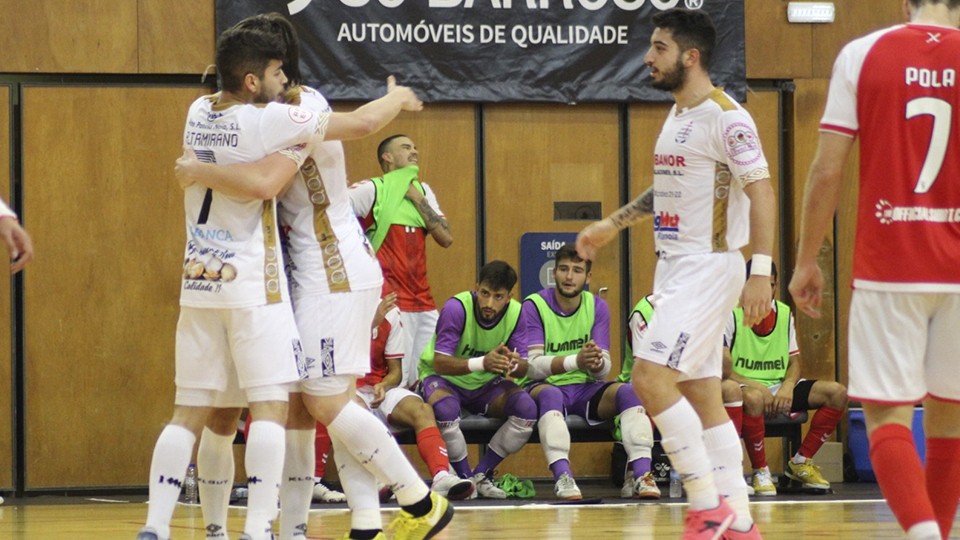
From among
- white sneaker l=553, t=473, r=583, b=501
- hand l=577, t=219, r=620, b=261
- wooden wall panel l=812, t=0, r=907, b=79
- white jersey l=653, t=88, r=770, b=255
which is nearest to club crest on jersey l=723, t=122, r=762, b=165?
white jersey l=653, t=88, r=770, b=255

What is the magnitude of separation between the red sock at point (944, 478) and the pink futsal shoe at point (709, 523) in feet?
3.25

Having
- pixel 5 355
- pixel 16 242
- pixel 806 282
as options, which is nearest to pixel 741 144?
pixel 806 282

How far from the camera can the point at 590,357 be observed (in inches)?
342

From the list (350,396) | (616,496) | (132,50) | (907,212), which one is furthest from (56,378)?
(907,212)

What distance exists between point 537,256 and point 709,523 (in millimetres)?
5333

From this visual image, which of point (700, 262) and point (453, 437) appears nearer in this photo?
point (700, 262)

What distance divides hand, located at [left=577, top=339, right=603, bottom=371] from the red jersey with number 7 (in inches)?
186

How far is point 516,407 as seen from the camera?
28.5 ft

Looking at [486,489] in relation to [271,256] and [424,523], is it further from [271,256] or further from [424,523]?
[271,256]

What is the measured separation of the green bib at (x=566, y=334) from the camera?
908 centimetres

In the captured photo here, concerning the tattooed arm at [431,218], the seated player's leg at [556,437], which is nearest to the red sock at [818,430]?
the seated player's leg at [556,437]

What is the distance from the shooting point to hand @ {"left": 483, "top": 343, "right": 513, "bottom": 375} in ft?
28.1

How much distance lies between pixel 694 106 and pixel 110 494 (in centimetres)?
576

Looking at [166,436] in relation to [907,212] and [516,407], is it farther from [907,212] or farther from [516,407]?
[516,407]
